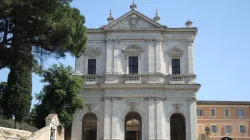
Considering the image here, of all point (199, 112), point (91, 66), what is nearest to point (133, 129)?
point (91, 66)

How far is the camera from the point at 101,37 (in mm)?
34781

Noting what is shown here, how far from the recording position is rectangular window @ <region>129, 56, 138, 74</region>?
33.8 meters

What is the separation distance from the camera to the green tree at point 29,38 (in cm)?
2018

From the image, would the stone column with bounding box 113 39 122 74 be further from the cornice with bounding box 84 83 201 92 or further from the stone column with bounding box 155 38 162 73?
the stone column with bounding box 155 38 162 73

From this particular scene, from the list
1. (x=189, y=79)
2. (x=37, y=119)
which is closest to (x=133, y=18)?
(x=189, y=79)

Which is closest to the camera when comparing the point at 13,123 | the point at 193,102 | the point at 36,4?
the point at 36,4

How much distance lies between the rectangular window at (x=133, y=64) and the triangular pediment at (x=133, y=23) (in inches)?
110

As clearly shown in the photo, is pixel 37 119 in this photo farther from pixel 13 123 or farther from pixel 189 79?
pixel 189 79

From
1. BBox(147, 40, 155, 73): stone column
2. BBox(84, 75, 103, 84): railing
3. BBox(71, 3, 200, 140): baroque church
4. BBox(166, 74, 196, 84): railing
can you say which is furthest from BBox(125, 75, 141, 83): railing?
BBox(166, 74, 196, 84): railing

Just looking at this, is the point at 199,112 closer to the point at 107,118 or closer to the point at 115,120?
the point at 115,120

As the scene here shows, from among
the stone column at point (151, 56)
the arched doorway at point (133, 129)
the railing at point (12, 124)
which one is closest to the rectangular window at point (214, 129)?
the arched doorway at point (133, 129)

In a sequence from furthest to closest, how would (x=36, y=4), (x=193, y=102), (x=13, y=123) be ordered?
(x=193, y=102) → (x=13, y=123) → (x=36, y=4)

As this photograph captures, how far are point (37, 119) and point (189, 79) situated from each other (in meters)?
13.4

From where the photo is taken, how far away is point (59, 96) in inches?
1172
